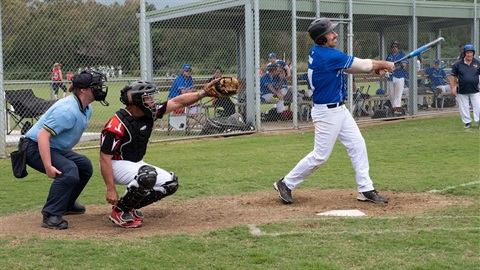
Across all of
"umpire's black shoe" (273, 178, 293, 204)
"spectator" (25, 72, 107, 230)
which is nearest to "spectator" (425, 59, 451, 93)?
"umpire's black shoe" (273, 178, 293, 204)

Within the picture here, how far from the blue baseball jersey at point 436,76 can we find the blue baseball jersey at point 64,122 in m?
16.7

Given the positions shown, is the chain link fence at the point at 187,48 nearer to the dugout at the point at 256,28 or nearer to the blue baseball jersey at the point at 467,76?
the dugout at the point at 256,28

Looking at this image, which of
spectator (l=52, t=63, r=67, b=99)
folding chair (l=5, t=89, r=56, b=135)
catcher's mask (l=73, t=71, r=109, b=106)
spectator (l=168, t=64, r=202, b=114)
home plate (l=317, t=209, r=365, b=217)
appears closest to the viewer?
catcher's mask (l=73, t=71, r=109, b=106)

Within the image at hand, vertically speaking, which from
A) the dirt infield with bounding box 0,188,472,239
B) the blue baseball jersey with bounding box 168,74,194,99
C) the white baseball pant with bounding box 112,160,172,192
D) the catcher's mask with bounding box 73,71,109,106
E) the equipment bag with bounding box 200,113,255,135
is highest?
the catcher's mask with bounding box 73,71,109,106

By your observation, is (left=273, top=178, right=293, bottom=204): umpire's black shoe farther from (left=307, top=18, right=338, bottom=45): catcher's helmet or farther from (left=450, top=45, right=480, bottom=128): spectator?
(left=450, top=45, right=480, bottom=128): spectator

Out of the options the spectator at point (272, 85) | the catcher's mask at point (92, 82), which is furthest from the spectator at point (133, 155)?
the spectator at point (272, 85)

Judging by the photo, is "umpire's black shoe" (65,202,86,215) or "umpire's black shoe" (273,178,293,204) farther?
"umpire's black shoe" (273,178,293,204)

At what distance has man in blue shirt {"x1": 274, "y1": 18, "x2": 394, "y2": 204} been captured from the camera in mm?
6750

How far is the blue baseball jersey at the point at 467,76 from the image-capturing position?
14125 millimetres

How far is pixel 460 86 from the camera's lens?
1431 cm

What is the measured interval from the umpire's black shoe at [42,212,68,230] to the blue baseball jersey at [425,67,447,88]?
17.0 metres

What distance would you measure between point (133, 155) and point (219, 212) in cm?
111

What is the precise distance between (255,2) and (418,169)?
6696 mm

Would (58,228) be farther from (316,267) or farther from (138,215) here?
(316,267)
